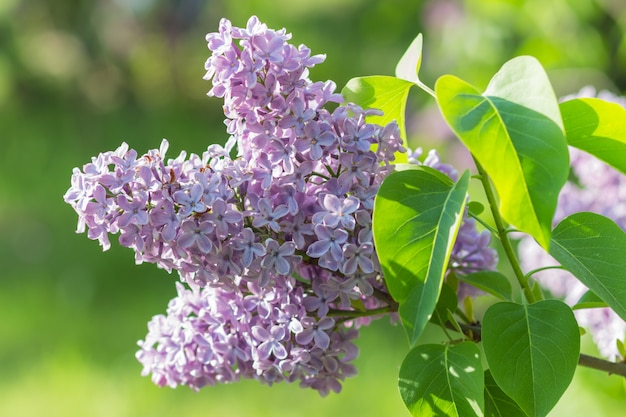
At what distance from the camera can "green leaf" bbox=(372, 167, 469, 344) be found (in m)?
0.44

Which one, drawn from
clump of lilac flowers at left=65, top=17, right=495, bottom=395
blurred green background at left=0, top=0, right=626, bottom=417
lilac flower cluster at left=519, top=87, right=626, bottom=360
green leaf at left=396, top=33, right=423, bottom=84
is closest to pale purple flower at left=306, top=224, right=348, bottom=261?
clump of lilac flowers at left=65, top=17, right=495, bottom=395

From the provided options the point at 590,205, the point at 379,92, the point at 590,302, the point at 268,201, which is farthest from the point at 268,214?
the point at 590,205

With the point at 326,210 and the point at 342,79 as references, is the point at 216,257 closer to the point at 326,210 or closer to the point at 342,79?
the point at 326,210

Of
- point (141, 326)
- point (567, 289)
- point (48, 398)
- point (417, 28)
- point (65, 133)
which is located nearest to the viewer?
point (567, 289)

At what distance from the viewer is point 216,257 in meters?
0.50

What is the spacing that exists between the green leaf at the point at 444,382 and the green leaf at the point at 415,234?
0.23 ft

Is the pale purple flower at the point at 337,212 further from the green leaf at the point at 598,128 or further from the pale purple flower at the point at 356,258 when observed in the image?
the green leaf at the point at 598,128

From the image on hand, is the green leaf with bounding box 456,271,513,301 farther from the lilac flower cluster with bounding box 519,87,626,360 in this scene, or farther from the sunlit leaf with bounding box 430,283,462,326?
the lilac flower cluster with bounding box 519,87,626,360

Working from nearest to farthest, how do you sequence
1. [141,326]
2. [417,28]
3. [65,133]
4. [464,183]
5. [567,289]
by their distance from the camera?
1. [464,183]
2. [567,289]
3. [141,326]
4. [65,133]
5. [417,28]

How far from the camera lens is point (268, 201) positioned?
50 cm

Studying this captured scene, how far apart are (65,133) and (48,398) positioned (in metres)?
2.91

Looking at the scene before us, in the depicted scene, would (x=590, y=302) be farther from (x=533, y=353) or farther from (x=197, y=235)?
(x=197, y=235)

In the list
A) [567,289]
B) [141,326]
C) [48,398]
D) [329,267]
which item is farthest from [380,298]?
[141,326]

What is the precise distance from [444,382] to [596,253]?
114mm
